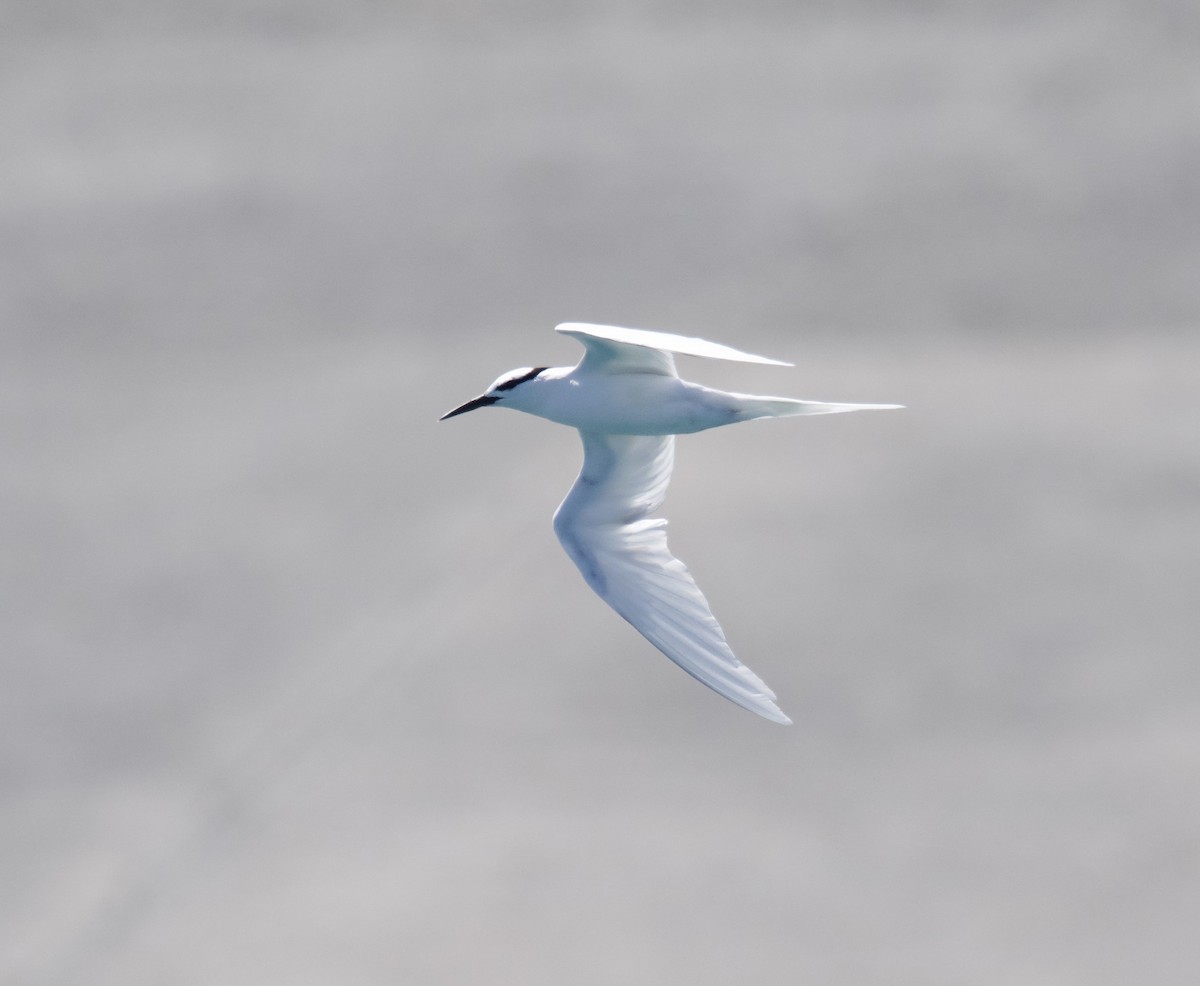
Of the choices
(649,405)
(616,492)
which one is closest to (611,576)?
(616,492)

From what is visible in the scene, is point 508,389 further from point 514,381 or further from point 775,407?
point 775,407

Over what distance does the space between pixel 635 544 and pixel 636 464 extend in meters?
0.48

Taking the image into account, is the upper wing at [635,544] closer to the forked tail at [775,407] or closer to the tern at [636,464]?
the tern at [636,464]

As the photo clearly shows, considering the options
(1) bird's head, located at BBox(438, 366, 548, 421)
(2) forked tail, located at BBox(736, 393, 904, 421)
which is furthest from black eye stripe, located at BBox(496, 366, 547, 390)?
(2) forked tail, located at BBox(736, 393, 904, 421)

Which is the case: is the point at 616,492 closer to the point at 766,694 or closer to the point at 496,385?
the point at 496,385

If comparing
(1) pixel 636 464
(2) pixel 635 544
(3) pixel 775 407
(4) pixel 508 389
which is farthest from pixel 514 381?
(3) pixel 775 407

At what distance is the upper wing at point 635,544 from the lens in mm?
9602

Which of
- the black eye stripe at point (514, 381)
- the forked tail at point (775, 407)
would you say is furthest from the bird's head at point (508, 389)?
the forked tail at point (775, 407)

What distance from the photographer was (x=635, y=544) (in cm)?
1016

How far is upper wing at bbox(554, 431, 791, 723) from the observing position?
9.60m

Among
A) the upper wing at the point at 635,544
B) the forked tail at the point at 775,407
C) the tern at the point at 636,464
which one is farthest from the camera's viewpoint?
the upper wing at the point at 635,544

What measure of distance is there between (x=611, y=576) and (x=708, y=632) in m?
0.78

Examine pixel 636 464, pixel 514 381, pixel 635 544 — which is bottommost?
pixel 635 544

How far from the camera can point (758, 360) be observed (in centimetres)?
752
